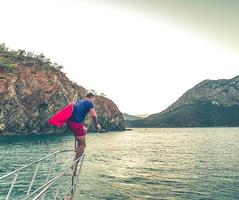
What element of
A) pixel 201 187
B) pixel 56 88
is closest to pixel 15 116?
pixel 56 88

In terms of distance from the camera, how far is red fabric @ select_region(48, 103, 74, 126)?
41.6ft

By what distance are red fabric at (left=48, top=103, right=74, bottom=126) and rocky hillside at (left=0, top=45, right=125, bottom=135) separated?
441ft

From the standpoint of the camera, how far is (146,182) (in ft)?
105

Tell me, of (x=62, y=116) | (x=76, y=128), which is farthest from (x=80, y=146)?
(x=62, y=116)

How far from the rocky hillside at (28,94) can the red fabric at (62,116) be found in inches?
5286

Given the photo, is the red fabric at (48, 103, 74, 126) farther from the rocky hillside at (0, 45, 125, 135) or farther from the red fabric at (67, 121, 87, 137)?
the rocky hillside at (0, 45, 125, 135)

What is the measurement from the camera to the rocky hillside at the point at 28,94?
14600 cm

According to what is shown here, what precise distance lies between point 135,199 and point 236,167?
22.7 meters

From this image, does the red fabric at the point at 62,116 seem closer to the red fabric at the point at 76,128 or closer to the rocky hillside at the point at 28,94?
the red fabric at the point at 76,128

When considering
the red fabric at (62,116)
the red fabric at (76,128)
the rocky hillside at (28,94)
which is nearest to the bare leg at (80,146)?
the red fabric at (76,128)

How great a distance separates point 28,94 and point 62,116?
494ft

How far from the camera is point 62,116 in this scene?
13000mm

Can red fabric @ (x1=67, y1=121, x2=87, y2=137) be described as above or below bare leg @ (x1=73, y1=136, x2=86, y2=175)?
above

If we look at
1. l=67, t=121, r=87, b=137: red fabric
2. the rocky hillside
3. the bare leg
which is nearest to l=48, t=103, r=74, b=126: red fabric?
l=67, t=121, r=87, b=137: red fabric
